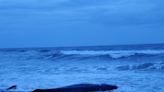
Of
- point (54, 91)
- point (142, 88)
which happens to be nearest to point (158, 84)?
point (142, 88)

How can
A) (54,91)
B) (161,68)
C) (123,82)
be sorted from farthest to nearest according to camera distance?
1. (161,68)
2. (123,82)
3. (54,91)

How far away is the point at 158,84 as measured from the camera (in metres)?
14.1

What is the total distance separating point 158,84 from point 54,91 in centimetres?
413

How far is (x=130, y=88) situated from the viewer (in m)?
13.3

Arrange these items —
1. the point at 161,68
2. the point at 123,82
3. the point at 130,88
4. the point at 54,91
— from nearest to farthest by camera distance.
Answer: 1. the point at 54,91
2. the point at 130,88
3. the point at 123,82
4. the point at 161,68

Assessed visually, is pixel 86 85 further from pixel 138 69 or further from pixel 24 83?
pixel 138 69

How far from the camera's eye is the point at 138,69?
71.4 feet

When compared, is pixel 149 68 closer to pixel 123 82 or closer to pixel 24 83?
pixel 123 82

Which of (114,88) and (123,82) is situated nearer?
(114,88)

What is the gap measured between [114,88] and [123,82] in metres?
2.13

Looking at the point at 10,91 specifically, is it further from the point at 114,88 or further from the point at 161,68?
the point at 161,68

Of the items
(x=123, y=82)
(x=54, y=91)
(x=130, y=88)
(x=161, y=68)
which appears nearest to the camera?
(x=54, y=91)

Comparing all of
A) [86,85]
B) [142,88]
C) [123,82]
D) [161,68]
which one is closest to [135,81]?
[123,82]

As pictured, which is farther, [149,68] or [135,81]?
[149,68]
